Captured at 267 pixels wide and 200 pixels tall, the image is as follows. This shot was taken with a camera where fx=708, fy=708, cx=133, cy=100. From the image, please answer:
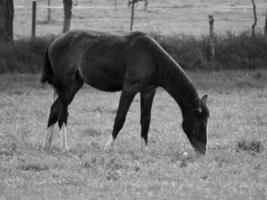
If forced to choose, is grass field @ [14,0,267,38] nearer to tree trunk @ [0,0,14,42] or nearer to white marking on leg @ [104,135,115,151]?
tree trunk @ [0,0,14,42]

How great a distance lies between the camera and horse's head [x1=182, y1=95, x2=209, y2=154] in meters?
10.8

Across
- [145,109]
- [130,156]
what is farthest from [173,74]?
[130,156]

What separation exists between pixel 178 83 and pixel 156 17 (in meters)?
30.6

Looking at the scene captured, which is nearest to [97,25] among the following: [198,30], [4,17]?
[198,30]

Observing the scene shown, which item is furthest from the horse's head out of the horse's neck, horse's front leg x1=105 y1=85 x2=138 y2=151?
horse's front leg x1=105 y1=85 x2=138 y2=151

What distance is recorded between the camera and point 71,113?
50.6 feet

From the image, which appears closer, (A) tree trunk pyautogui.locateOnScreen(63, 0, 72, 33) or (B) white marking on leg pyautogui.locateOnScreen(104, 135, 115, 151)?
(B) white marking on leg pyautogui.locateOnScreen(104, 135, 115, 151)

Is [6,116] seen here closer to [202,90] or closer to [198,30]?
[202,90]

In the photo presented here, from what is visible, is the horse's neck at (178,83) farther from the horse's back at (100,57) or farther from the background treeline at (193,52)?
the background treeline at (193,52)

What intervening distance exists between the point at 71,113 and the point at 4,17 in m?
8.40

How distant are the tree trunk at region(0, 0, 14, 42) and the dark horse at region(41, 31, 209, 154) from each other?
36.5 ft

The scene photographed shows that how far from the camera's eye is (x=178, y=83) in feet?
36.2

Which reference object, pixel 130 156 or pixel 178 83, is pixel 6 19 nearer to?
pixel 178 83

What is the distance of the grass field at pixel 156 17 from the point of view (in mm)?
34250
